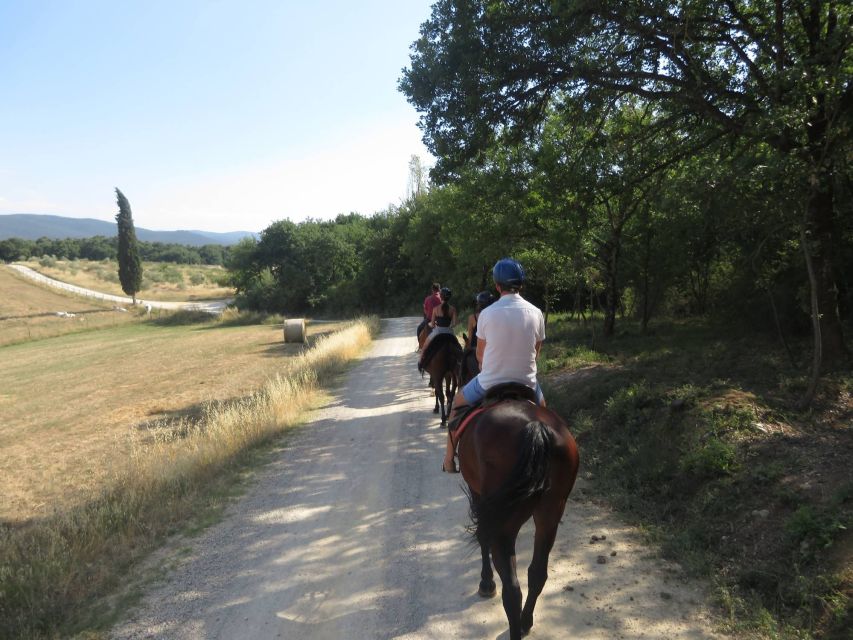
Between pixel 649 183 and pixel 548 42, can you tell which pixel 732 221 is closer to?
pixel 649 183

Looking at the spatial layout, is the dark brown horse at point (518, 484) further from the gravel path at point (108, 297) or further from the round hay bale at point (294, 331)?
the gravel path at point (108, 297)

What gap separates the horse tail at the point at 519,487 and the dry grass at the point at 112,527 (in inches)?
132

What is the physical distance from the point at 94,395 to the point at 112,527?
15.5 m

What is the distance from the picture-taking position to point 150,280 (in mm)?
93062

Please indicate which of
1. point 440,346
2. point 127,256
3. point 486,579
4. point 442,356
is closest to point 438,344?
point 440,346

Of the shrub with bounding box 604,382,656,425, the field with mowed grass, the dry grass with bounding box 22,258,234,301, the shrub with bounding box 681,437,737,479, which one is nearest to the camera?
the field with mowed grass

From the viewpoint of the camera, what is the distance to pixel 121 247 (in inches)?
2527

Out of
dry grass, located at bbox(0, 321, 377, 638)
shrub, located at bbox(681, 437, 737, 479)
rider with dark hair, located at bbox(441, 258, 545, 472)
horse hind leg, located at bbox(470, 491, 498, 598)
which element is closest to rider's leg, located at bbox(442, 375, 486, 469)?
Result: rider with dark hair, located at bbox(441, 258, 545, 472)

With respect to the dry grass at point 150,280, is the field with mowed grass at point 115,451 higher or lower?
lower

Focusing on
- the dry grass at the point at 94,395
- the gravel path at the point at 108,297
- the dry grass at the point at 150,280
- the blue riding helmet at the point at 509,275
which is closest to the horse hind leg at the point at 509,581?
the blue riding helmet at the point at 509,275

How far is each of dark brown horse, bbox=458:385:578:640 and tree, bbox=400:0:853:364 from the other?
17.3ft

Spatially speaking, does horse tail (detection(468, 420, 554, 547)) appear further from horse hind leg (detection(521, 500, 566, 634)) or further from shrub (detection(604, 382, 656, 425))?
shrub (detection(604, 382, 656, 425))

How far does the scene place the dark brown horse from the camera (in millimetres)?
3438

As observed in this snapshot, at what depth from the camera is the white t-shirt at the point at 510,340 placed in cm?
424
